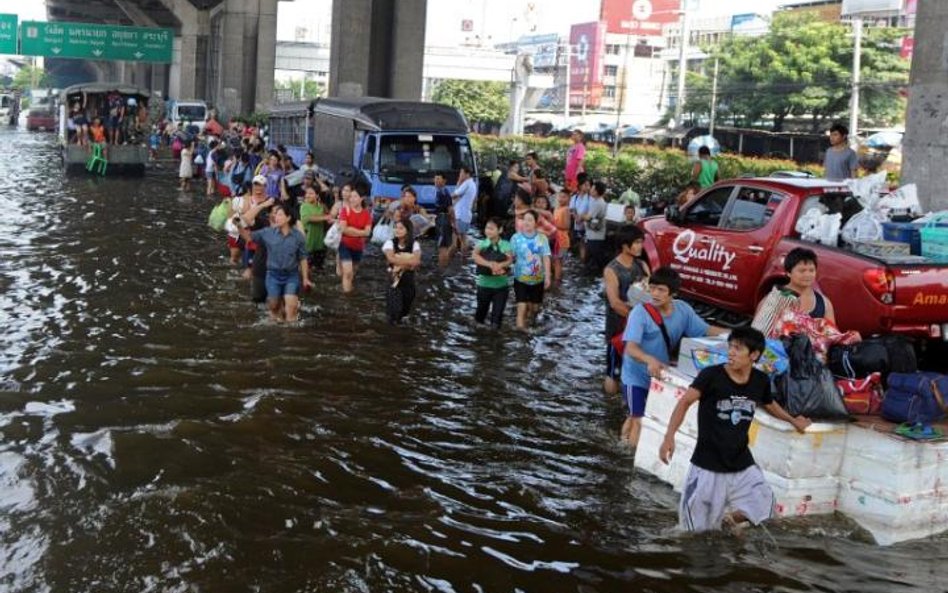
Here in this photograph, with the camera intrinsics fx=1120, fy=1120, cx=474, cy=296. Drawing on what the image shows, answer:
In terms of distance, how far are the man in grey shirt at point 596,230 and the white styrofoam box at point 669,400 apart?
1057 centimetres

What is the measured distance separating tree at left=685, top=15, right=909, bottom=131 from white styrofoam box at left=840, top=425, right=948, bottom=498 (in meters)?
51.7

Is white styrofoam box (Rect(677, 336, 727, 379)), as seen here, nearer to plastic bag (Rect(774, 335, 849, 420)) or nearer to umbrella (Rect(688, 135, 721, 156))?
plastic bag (Rect(774, 335, 849, 420))

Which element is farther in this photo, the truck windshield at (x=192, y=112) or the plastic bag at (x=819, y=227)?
the truck windshield at (x=192, y=112)

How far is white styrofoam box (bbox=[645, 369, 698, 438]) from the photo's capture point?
26.0 feet

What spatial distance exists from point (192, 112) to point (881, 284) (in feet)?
164

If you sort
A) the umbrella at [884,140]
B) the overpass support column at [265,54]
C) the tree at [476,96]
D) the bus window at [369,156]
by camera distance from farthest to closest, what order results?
the tree at [476,96] < the overpass support column at [265,54] < the umbrella at [884,140] < the bus window at [369,156]

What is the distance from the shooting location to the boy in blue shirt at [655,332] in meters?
8.02

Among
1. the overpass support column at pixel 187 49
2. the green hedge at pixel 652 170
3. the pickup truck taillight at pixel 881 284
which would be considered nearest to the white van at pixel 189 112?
the overpass support column at pixel 187 49

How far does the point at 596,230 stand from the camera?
62.1 feet

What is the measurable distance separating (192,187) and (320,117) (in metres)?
7.66

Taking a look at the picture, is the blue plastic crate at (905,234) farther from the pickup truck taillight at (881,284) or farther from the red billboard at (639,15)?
the red billboard at (639,15)

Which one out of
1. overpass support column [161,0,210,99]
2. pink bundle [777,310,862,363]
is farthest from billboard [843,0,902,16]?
pink bundle [777,310,862,363]

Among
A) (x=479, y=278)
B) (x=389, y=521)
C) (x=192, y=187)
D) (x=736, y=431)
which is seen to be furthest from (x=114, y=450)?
(x=192, y=187)

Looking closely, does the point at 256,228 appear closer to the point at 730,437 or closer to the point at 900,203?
the point at 900,203
